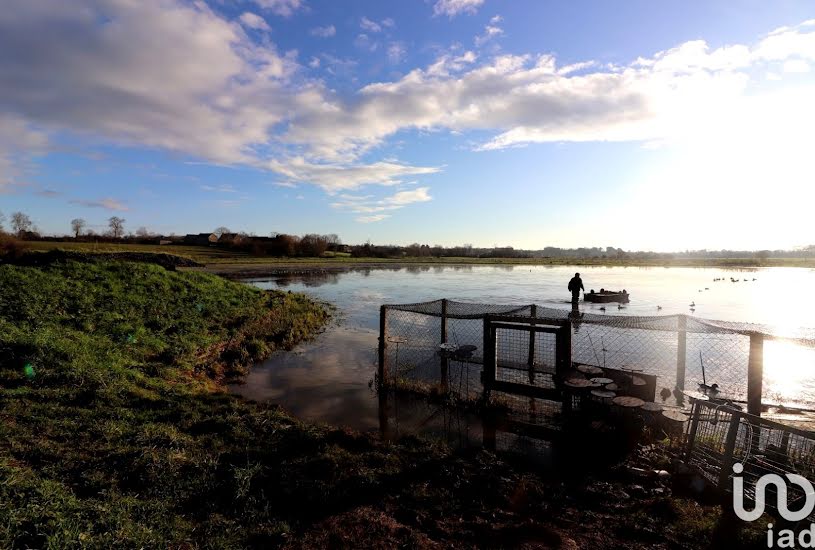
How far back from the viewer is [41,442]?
670 centimetres

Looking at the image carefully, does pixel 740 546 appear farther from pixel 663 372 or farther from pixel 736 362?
pixel 736 362

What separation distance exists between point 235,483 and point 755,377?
924 cm

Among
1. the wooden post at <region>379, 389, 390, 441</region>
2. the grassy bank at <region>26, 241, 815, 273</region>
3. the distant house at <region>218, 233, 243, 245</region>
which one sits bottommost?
the wooden post at <region>379, 389, 390, 441</region>

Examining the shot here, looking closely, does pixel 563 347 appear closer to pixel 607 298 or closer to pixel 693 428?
pixel 693 428

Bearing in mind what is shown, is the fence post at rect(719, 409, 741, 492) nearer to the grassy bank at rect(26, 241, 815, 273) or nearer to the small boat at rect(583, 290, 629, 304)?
the small boat at rect(583, 290, 629, 304)

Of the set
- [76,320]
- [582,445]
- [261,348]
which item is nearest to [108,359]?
[76,320]

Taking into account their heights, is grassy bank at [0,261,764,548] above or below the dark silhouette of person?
below

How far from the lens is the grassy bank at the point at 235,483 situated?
513cm

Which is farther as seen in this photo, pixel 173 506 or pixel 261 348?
pixel 261 348

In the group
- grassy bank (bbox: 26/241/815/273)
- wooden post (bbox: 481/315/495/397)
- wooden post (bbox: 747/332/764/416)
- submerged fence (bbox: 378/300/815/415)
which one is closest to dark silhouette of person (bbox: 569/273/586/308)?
submerged fence (bbox: 378/300/815/415)

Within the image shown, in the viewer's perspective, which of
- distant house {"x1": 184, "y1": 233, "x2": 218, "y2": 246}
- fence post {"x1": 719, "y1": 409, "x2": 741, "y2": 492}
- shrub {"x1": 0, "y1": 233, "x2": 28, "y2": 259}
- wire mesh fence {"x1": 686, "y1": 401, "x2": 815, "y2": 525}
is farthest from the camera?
distant house {"x1": 184, "y1": 233, "x2": 218, "y2": 246}

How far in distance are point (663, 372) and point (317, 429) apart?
11.7 meters

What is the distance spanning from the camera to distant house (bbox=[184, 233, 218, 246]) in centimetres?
13462

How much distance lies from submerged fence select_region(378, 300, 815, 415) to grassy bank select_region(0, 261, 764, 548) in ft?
13.2
